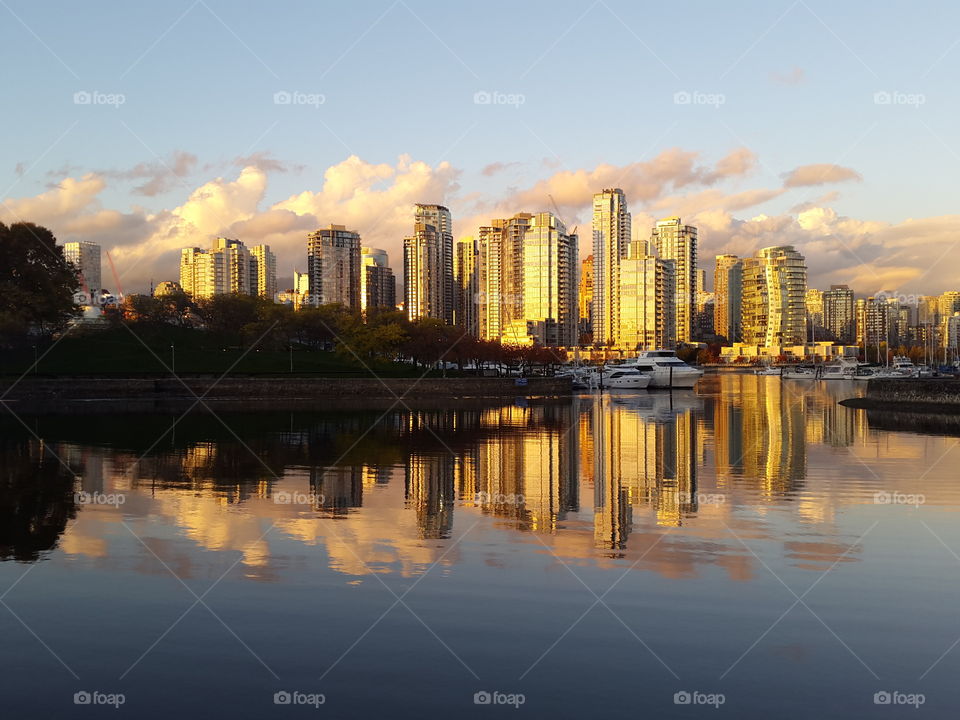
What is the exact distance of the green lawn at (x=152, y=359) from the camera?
94875mm

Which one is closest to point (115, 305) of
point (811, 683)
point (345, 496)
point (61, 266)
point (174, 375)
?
point (61, 266)

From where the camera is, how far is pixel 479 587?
1531 centimetres

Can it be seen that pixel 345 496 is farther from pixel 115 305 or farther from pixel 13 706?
pixel 115 305

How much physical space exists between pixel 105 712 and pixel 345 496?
14847 millimetres

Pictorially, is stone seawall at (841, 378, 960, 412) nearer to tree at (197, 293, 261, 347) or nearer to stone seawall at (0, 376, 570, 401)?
stone seawall at (0, 376, 570, 401)

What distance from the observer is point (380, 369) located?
110875mm

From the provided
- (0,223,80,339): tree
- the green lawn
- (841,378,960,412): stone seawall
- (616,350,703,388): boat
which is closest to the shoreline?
the green lawn

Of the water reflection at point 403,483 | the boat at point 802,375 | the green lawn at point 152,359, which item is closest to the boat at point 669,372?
the green lawn at point 152,359

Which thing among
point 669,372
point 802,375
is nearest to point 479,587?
point 669,372

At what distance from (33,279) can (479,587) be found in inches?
3618

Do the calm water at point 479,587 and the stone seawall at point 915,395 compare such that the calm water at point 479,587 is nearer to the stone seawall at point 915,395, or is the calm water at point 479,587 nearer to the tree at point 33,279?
the stone seawall at point 915,395

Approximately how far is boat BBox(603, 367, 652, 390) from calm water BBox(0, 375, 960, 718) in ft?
316

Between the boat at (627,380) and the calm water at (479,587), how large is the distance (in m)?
96.2

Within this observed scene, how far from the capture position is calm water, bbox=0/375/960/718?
1092 centimetres
